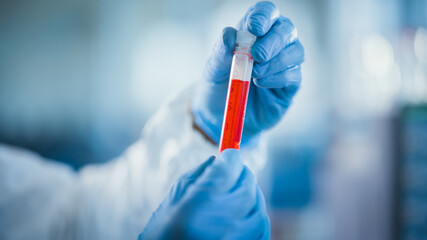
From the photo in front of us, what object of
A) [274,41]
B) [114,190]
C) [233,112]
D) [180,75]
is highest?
[274,41]

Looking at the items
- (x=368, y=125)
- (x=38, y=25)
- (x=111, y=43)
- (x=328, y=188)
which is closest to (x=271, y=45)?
(x=368, y=125)

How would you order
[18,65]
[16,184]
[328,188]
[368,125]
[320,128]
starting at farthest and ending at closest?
[320,128] < [18,65] < [328,188] < [368,125] < [16,184]

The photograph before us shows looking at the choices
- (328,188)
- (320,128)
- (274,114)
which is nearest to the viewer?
(274,114)

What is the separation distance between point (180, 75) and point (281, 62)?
290cm

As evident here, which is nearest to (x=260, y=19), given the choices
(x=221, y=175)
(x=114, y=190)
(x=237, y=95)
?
(x=237, y=95)

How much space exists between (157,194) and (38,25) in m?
3.03

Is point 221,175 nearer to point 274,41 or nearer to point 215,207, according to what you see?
point 215,207

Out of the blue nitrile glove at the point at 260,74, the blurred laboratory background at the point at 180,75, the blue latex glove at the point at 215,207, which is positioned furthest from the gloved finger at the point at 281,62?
the blurred laboratory background at the point at 180,75

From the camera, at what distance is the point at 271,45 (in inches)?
22.3

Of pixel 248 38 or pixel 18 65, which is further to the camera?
pixel 18 65

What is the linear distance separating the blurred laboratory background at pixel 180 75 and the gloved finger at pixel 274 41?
171 cm

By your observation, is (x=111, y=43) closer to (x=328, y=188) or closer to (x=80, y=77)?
(x=80, y=77)

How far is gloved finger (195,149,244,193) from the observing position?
1.57 ft

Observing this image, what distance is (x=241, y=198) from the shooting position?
0.50m
